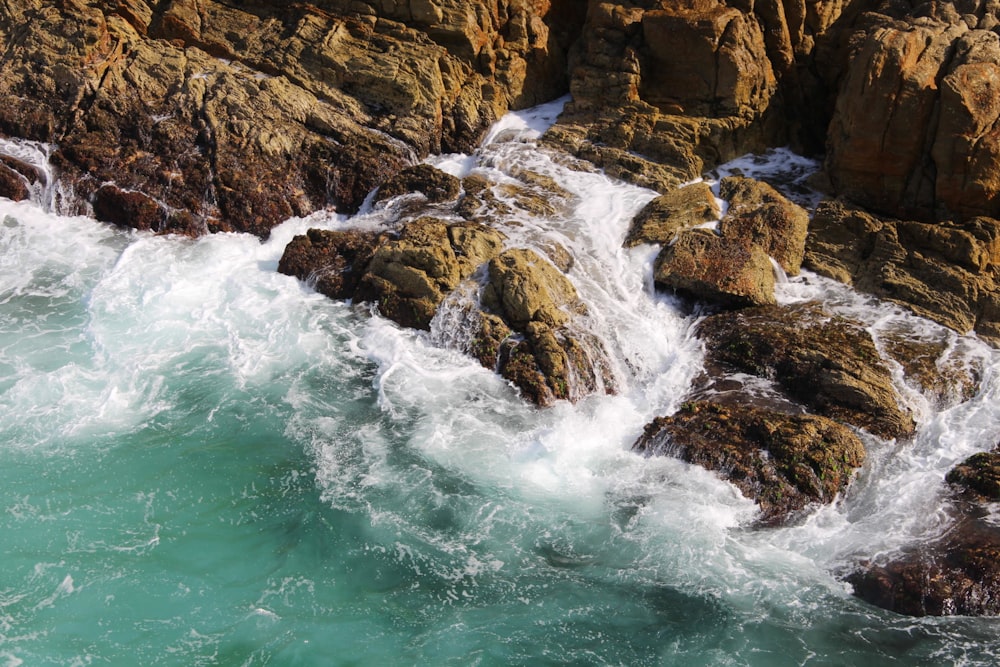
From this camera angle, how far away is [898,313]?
14.2 metres

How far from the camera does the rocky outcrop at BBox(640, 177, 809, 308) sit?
14.6m

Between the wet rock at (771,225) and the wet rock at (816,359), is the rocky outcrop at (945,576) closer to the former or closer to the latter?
the wet rock at (816,359)

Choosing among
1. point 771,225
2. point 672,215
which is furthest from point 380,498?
point 771,225

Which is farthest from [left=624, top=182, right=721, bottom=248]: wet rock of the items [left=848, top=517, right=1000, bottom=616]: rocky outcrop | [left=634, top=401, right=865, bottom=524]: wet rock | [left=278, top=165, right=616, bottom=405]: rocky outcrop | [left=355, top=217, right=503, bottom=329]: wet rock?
[left=848, top=517, right=1000, bottom=616]: rocky outcrop

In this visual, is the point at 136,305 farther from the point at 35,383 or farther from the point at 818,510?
the point at 818,510

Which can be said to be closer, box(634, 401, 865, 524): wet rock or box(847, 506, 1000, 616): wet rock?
box(847, 506, 1000, 616): wet rock

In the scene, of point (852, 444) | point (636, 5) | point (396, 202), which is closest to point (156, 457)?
point (396, 202)

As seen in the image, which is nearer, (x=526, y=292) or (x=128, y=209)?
(x=526, y=292)

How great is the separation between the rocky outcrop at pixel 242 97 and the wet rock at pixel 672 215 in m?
5.26

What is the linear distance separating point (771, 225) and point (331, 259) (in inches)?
351

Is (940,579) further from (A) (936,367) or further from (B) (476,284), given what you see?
(B) (476,284)

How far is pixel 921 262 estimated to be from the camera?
1472 cm

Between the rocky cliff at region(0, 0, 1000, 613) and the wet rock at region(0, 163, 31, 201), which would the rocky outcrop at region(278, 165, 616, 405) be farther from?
the wet rock at region(0, 163, 31, 201)

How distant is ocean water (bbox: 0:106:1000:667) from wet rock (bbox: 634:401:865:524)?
0.94 ft
